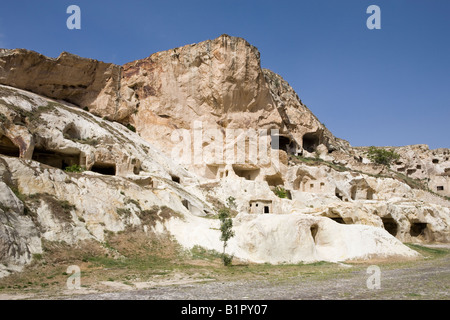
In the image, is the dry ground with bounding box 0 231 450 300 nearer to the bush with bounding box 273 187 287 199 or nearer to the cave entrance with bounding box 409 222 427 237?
the cave entrance with bounding box 409 222 427 237

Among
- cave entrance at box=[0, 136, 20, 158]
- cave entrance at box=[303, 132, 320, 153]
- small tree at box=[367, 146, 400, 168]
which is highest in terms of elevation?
cave entrance at box=[303, 132, 320, 153]

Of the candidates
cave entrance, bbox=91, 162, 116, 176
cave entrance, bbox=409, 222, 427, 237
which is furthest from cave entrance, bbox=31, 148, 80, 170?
cave entrance, bbox=409, 222, 427, 237

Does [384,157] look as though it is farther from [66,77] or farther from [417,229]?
[66,77]

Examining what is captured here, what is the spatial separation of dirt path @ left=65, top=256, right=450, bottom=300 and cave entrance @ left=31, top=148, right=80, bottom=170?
27047mm

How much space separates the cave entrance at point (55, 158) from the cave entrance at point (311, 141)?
156 ft

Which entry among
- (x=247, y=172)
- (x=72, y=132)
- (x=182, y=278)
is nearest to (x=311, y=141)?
(x=247, y=172)

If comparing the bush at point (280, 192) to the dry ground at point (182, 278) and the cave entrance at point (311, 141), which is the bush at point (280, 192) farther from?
the cave entrance at point (311, 141)

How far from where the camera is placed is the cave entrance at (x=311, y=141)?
248 ft

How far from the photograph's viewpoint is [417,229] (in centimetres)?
4078

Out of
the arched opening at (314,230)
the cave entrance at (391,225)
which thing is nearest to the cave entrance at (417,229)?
the cave entrance at (391,225)

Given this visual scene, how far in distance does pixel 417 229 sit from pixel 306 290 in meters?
32.3

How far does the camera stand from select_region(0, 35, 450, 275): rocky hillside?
81.1ft

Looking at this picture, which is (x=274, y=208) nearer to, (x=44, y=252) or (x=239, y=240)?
(x=239, y=240)
